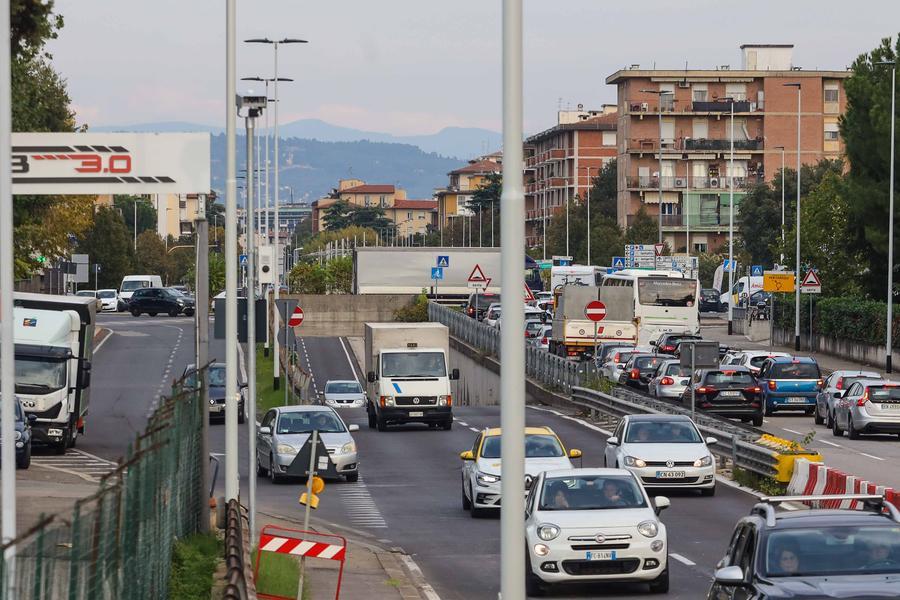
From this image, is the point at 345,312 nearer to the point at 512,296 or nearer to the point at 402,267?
the point at 402,267

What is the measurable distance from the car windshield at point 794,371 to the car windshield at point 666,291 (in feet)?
70.1

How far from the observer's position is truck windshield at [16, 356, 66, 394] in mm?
37469

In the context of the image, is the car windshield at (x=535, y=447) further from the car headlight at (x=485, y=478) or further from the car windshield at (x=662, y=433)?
the car windshield at (x=662, y=433)

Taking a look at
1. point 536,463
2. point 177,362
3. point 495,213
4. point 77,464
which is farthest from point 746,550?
point 495,213

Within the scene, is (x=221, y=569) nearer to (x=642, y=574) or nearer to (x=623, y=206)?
(x=642, y=574)

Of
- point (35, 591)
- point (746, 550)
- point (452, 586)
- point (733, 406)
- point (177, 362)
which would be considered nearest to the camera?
point (35, 591)

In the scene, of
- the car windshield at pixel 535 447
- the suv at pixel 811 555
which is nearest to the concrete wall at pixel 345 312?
the car windshield at pixel 535 447

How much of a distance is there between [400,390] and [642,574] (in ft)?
89.2

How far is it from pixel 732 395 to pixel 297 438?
1445 cm

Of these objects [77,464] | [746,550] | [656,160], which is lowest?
[77,464]

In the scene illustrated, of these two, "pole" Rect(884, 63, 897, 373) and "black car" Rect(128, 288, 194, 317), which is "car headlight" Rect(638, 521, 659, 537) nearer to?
"pole" Rect(884, 63, 897, 373)

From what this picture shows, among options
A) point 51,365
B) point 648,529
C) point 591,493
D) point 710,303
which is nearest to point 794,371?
point 51,365

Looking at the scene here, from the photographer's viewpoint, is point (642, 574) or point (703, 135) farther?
point (703, 135)

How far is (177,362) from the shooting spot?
66.6 meters
